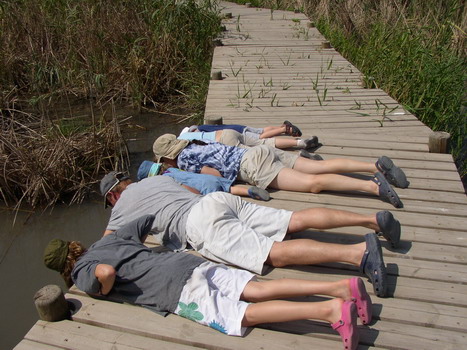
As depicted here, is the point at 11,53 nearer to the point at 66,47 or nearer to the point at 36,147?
the point at 66,47

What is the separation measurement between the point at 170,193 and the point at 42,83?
5.13m

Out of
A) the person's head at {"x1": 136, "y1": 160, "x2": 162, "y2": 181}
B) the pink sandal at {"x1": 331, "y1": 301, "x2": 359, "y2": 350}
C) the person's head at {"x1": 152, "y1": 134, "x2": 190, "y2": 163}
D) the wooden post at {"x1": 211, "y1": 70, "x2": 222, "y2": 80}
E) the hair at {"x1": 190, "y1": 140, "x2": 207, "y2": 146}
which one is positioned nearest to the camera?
the pink sandal at {"x1": 331, "y1": 301, "x2": 359, "y2": 350}

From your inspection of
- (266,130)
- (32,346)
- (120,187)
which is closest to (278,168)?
(266,130)

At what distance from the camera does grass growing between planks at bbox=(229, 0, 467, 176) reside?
5574 mm

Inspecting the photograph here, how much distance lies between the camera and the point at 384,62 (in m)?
6.49

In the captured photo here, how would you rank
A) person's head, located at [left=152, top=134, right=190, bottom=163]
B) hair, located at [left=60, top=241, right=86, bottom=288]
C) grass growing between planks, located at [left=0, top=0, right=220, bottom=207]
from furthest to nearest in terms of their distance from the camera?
1. grass growing between planks, located at [left=0, top=0, right=220, bottom=207]
2. person's head, located at [left=152, top=134, right=190, bottom=163]
3. hair, located at [left=60, top=241, right=86, bottom=288]

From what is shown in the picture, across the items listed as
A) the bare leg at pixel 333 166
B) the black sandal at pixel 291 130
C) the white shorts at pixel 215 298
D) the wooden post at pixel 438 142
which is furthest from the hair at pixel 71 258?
the wooden post at pixel 438 142

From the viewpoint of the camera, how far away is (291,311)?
7.22ft

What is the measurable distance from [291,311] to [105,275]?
936mm

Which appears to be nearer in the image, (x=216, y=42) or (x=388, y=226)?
(x=388, y=226)

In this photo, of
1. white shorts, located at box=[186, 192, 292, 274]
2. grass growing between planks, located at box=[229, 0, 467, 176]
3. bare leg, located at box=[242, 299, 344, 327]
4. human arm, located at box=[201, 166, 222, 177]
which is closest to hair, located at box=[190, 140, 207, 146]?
human arm, located at box=[201, 166, 222, 177]

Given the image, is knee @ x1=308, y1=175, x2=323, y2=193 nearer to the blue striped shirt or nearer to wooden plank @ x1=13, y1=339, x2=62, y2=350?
the blue striped shirt

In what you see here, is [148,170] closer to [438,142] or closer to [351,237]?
[351,237]

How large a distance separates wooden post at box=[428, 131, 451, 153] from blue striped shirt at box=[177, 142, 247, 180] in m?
1.60
